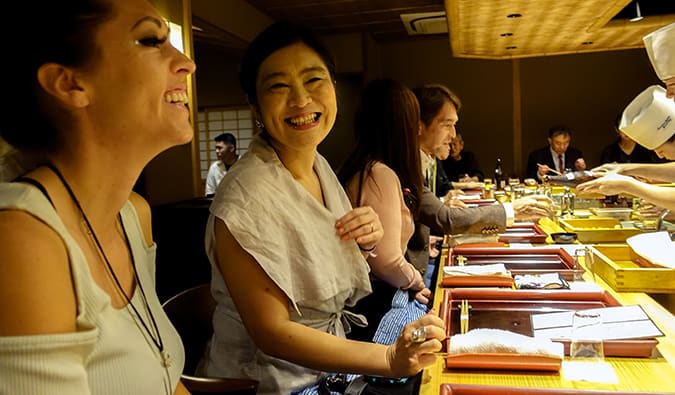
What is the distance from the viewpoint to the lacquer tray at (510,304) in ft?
4.46

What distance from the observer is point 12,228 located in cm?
73

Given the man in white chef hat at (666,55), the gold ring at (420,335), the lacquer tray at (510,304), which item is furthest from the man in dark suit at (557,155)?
the gold ring at (420,335)

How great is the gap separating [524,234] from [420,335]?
1557 mm

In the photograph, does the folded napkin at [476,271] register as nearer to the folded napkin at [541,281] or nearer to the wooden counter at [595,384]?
the folded napkin at [541,281]

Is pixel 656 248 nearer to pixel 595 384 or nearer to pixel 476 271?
pixel 476 271

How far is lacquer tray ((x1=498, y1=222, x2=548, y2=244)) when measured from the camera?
238 cm

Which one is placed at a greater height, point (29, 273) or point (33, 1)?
point (33, 1)

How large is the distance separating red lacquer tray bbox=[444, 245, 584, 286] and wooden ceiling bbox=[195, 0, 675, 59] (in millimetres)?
1670

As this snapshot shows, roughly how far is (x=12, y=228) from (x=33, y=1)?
0.35 meters

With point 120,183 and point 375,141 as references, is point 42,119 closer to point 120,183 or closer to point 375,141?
point 120,183

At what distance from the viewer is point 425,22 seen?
6.70m

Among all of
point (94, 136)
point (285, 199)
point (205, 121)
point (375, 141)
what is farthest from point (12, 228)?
point (205, 121)

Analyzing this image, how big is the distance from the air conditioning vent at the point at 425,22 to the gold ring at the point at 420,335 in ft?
18.9

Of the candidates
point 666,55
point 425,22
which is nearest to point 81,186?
point 666,55
